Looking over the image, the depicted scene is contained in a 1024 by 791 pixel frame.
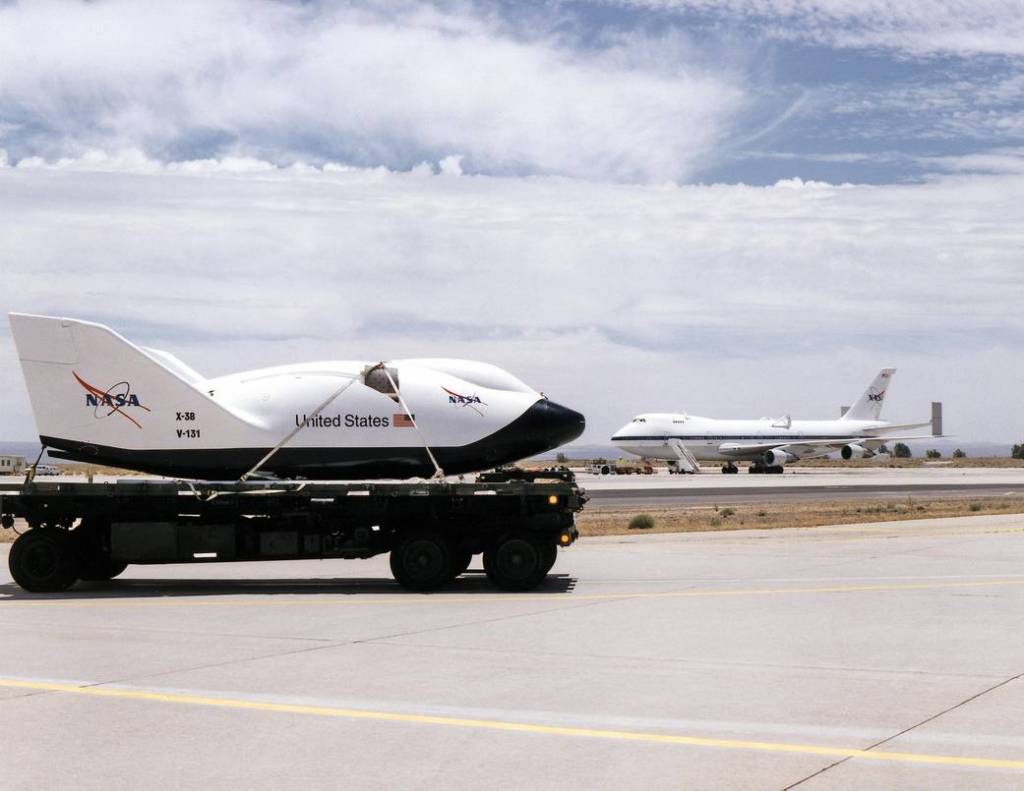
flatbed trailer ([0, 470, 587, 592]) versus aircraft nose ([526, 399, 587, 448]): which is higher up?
aircraft nose ([526, 399, 587, 448])

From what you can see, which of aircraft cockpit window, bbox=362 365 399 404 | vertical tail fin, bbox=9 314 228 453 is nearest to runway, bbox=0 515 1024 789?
vertical tail fin, bbox=9 314 228 453

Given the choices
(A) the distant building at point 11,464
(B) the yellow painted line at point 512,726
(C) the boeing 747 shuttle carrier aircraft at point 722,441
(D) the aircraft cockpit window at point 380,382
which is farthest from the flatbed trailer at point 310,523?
(A) the distant building at point 11,464

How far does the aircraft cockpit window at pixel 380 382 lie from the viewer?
1725cm

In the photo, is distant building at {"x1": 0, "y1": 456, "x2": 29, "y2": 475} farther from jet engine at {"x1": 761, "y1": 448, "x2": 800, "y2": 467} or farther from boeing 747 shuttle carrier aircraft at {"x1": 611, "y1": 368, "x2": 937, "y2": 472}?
jet engine at {"x1": 761, "y1": 448, "x2": 800, "y2": 467}

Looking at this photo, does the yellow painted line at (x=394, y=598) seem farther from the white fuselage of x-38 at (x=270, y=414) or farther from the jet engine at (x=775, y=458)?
the jet engine at (x=775, y=458)

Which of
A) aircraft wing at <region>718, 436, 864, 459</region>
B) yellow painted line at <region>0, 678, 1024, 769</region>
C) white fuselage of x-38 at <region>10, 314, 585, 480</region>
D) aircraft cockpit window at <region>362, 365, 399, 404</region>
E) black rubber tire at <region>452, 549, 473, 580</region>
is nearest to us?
yellow painted line at <region>0, 678, 1024, 769</region>

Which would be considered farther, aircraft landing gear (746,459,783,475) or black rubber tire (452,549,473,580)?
aircraft landing gear (746,459,783,475)

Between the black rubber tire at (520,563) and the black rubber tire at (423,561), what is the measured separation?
745 millimetres

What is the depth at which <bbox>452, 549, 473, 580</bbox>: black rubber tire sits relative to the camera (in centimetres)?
1714

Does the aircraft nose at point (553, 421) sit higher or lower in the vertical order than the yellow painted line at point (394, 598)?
higher

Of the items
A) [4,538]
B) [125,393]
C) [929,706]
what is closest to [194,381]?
[125,393]

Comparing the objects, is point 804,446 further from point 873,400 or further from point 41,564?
point 41,564

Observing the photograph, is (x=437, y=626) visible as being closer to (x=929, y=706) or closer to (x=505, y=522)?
(x=505, y=522)

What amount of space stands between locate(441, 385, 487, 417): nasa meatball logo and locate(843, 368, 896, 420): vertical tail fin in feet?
279
